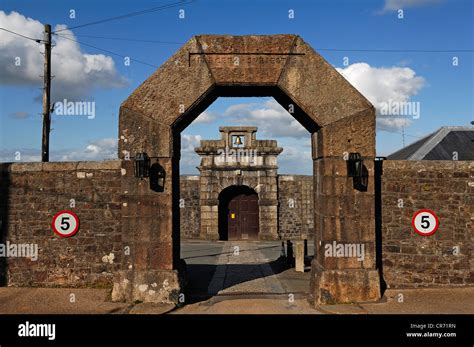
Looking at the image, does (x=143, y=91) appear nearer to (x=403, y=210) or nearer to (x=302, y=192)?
(x=403, y=210)

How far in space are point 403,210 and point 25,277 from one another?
26.9ft

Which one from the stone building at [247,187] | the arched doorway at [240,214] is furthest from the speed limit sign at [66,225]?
the arched doorway at [240,214]

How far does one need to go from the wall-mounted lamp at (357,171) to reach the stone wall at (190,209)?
1358cm

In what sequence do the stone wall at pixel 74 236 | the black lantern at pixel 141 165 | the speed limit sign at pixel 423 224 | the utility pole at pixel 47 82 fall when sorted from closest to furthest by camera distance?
the black lantern at pixel 141 165, the speed limit sign at pixel 423 224, the stone wall at pixel 74 236, the utility pole at pixel 47 82

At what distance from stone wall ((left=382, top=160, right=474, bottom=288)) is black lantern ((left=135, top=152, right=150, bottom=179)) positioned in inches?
192

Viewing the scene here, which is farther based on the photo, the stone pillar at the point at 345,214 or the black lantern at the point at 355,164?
the stone pillar at the point at 345,214

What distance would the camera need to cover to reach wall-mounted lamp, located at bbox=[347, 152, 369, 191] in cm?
761

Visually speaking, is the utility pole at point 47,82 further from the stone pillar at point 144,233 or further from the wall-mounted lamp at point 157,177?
the wall-mounted lamp at point 157,177

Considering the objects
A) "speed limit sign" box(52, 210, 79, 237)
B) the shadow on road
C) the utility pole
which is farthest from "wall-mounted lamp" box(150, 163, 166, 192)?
the utility pole

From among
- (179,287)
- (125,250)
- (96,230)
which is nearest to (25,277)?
(96,230)

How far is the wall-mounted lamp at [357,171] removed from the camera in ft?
25.0

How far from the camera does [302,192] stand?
815 inches

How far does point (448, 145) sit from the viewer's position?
53.2ft

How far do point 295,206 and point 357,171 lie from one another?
13.3 m
